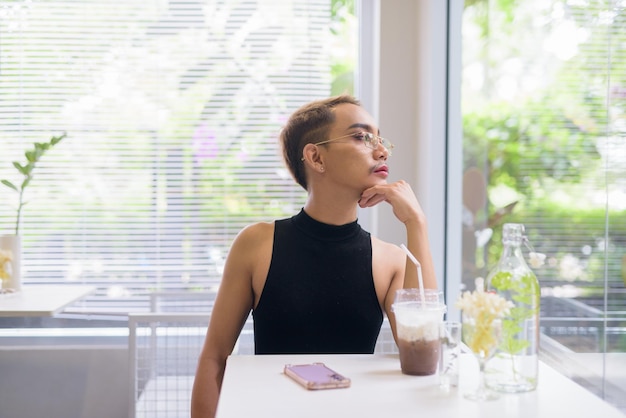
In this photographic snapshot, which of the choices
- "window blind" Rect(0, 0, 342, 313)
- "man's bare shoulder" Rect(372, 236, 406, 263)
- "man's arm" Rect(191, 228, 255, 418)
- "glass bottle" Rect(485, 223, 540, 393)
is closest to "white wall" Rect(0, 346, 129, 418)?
"window blind" Rect(0, 0, 342, 313)

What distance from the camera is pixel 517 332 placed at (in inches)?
54.0

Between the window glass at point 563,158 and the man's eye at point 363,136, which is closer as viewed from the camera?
the window glass at point 563,158

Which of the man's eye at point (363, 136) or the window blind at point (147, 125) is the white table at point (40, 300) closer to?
the window blind at point (147, 125)

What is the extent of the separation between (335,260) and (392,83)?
1.52 m

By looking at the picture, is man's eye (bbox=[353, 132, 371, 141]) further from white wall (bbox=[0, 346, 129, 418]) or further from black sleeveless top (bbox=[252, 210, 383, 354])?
white wall (bbox=[0, 346, 129, 418])

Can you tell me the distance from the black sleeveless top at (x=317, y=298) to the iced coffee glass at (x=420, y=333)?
0.45 meters

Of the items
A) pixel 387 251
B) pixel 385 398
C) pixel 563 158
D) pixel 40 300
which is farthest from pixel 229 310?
pixel 40 300

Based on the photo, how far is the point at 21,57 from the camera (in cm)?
353

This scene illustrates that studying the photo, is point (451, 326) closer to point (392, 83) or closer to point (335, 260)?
point (335, 260)

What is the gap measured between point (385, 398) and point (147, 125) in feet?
8.13

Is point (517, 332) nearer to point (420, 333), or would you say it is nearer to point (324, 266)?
point (420, 333)

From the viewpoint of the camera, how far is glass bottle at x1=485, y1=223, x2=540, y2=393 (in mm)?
1379

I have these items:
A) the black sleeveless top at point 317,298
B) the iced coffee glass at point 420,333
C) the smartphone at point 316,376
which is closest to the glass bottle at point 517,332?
the iced coffee glass at point 420,333

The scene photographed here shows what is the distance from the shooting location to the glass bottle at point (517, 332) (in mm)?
1379
